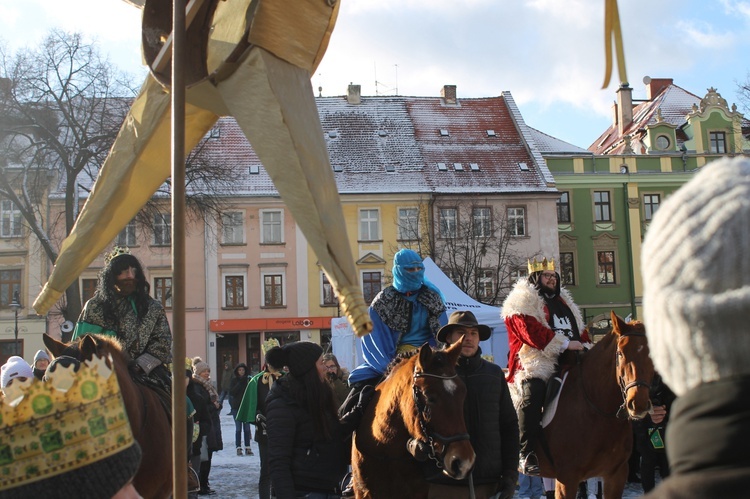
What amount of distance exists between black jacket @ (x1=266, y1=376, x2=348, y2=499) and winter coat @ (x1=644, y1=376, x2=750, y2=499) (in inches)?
194

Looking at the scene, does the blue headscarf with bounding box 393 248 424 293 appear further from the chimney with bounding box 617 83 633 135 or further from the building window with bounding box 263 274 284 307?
the chimney with bounding box 617 83 633 135

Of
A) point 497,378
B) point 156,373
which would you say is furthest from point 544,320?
point 156,373

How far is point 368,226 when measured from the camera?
45625mm

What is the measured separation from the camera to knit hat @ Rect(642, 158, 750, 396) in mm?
1301

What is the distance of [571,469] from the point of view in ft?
26.7

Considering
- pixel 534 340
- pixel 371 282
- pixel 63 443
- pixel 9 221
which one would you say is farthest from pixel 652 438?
pixel 9 221

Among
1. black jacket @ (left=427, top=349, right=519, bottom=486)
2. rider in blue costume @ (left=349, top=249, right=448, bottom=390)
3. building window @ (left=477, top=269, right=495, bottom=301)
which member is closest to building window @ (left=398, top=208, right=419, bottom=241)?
Result: building window @ (left=477, top=269, right=495, bottom=301)

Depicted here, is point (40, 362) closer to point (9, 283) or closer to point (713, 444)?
point (713, 444)

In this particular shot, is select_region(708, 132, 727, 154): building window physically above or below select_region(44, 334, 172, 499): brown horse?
above

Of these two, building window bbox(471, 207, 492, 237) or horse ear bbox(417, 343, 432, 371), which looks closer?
horse ear bbox(417, 343, 432, 371)

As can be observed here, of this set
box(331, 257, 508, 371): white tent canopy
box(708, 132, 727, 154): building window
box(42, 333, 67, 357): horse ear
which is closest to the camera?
box(42, 333, 67, 357): horse ear

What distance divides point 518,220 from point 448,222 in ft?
14.7

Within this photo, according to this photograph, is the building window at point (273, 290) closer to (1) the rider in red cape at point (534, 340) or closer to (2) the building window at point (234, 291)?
(2) the building window at point (234, 291)

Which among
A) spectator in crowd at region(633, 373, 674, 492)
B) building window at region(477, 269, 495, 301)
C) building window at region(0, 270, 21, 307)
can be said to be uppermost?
building window at region(0, 270, 21, 307)
